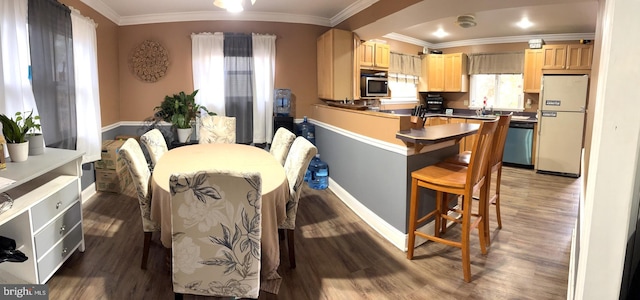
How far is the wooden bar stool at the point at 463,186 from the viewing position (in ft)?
7.68

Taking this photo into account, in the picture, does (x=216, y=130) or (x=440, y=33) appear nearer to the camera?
(x=216, y=130)

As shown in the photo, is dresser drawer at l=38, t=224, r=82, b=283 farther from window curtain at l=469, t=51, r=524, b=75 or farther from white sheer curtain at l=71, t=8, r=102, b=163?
window curtain at l=469, t=51, r=524, b=75

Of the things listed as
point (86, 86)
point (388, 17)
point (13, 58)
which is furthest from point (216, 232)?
point (86, 86)

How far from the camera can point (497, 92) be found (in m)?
6.79

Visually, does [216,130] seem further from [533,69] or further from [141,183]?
[533,69]

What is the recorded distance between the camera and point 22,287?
5.78 feet

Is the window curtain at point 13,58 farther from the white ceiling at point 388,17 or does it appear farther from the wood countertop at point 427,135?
the wood countertop at point 427,135

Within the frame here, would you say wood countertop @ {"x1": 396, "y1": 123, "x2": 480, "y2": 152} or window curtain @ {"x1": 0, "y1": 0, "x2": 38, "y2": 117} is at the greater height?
window curtain @ {"x1": 0, "y1": 0, "x2": 38, "y2": 117}

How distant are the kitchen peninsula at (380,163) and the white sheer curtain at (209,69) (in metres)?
1.90

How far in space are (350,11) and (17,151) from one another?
3858mm

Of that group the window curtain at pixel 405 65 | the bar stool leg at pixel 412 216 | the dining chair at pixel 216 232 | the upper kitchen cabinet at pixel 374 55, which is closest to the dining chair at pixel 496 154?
the bar stool leg at pixel 412 216

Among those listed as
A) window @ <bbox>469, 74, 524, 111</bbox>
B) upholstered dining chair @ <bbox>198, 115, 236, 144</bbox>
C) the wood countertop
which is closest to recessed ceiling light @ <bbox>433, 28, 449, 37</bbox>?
window @ <bbox>469, 74, 524, 111</bbox>

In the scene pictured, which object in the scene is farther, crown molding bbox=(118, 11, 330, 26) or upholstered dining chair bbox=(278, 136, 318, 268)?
crown molding bbox=(118, 11, 330, 26)

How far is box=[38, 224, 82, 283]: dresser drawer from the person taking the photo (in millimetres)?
2129
